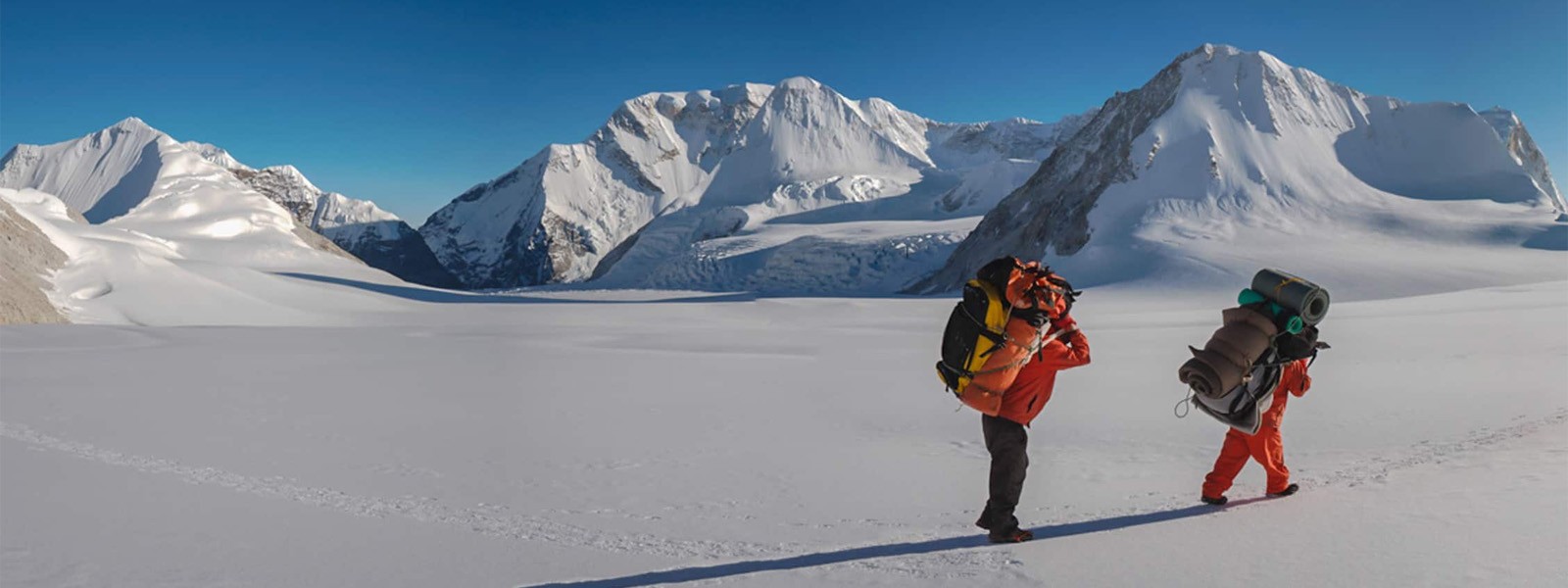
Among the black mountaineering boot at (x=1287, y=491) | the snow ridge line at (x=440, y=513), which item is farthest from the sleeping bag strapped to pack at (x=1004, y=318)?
the black mountaineering boot at (x=1287, y=491)

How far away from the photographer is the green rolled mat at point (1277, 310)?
5121 mm

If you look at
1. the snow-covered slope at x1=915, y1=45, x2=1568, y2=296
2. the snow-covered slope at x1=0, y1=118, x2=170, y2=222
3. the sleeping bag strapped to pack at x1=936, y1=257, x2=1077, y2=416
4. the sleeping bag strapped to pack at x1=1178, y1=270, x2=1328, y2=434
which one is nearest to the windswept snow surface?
the sleeping bag strapped to pack at x1=1178, y1=270, x2=1328, y2=434

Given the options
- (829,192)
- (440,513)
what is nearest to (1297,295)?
(440,513)

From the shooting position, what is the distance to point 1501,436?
735 cm

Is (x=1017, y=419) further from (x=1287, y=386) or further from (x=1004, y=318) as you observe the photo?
(x=1287, y=386)

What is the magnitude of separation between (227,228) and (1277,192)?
86.3m

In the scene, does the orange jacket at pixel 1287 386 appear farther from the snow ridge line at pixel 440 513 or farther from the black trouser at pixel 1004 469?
the snow ridge line at pixel 440 513

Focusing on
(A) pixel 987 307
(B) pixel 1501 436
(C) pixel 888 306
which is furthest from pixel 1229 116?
(A) pixel 987 307

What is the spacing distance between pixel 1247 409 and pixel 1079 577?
2.06m

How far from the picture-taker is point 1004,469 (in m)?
5.05

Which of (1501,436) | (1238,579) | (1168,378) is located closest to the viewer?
(1238,579)

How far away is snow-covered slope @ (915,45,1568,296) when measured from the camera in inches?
1705

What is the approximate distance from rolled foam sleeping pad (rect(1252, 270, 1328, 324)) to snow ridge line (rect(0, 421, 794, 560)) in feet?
10.5

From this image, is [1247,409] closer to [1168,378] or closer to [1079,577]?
[1079,577]
